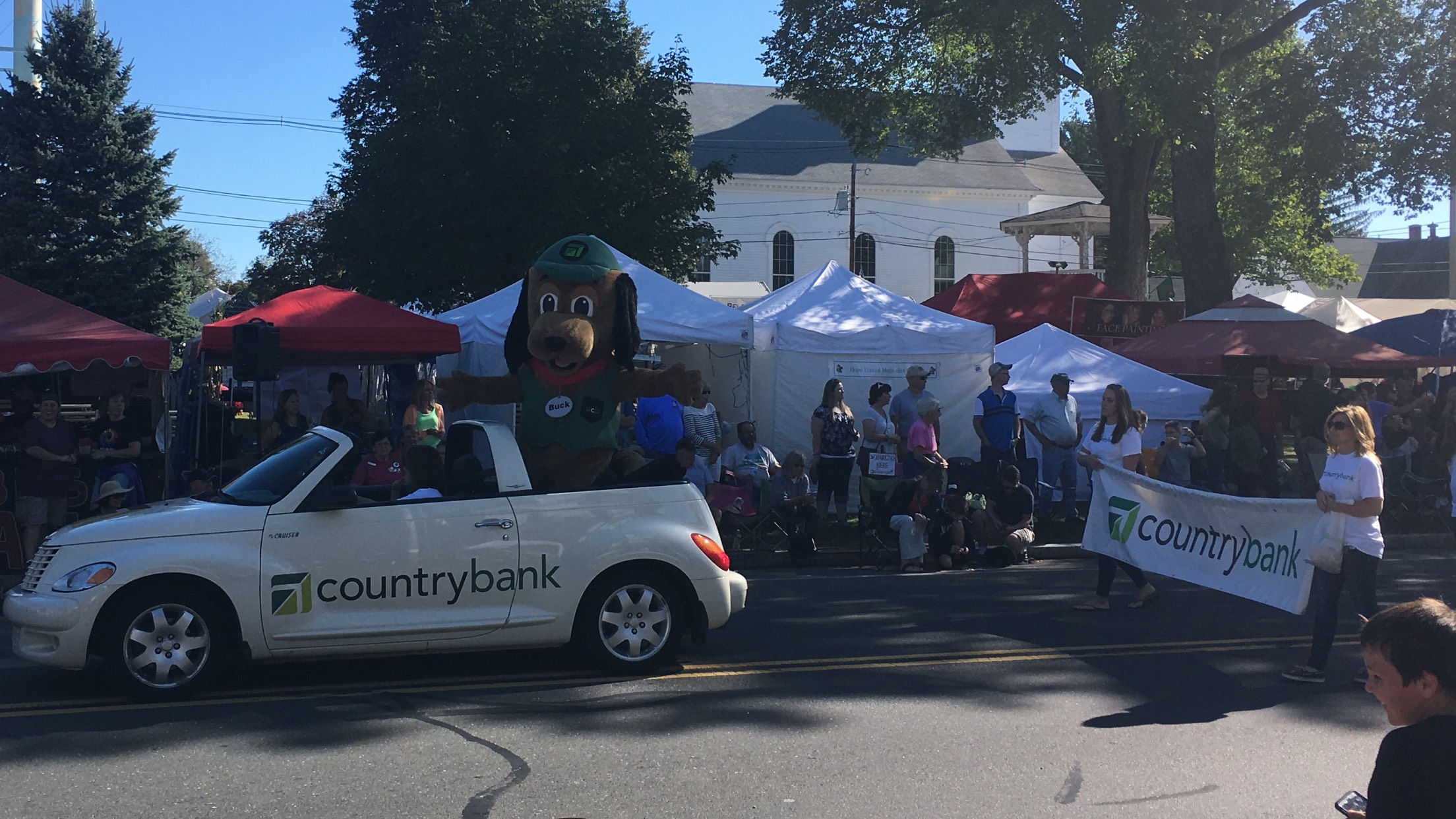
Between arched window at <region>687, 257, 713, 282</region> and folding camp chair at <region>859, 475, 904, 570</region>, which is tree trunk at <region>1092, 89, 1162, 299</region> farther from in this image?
arched window at <region>687, 257, 713, 282</region>

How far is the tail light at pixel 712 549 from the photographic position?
307 inches

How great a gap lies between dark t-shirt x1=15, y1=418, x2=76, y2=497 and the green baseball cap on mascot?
5.91 m

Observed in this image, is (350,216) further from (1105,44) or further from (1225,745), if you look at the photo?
(1225,745)

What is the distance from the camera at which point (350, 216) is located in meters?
25.0

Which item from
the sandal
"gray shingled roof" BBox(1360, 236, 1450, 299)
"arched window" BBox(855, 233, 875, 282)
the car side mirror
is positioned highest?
"gray shingled roof" BBox(1360, 236, 1450, 299)

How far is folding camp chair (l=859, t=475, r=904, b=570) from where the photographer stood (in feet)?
43.3

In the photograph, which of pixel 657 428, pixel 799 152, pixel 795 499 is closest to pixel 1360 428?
pixel 795 499

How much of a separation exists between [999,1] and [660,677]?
18432 mm

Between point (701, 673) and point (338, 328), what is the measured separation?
710cm

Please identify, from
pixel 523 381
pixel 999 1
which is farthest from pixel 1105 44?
pixel 523 381

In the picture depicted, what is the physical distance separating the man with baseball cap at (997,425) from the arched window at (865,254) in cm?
3981

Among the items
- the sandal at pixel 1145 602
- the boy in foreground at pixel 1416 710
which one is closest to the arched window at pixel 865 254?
the sandal at pixel 1145 602

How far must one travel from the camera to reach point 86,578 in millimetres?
6797

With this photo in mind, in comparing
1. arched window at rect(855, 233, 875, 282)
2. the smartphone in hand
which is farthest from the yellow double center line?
arched window at rect(855, 233, 875, 282)
